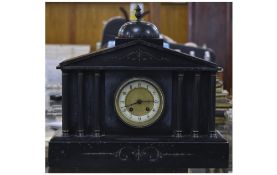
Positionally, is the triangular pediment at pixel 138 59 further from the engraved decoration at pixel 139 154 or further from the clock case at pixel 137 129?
the engraved decoration at pixel 139 154

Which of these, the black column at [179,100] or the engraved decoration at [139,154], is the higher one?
the black column at [179,100]

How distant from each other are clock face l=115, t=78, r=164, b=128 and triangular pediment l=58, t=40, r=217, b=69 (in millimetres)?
66

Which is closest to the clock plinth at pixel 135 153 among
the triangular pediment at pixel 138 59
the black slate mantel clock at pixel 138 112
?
the black slate mantel clock at pixel 138 112

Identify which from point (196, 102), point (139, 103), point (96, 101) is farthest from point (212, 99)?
point (96, 101)

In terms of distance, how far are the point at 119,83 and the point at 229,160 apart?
46 centimetres

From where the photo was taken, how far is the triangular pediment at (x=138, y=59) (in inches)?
60.9

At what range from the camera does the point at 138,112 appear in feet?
5.13

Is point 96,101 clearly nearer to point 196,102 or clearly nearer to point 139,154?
point 139,154

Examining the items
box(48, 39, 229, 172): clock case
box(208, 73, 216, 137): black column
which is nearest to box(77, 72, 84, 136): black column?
box(48, 39, 229, 172): clock case

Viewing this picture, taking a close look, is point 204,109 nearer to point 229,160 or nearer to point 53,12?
point 229,160

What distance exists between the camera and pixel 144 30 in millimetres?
1598

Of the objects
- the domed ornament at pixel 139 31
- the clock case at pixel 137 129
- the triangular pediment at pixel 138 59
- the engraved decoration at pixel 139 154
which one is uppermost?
the domed ornament at pixel 139 31

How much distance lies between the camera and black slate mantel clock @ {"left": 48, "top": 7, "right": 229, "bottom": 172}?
154 centimetres

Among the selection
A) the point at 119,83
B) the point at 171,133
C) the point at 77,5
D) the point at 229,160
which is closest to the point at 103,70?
the point at 119,83
